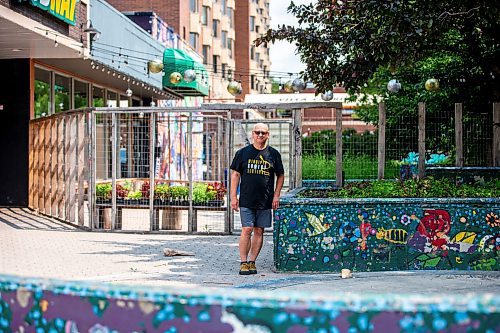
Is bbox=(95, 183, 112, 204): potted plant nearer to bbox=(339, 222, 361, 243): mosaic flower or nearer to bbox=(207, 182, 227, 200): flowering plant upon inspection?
bbox=(207, 182, 227, 200): flowering plant

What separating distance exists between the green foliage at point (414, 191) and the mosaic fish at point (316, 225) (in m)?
0.76

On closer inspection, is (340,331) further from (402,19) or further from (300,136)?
(300,136)

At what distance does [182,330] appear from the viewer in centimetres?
230

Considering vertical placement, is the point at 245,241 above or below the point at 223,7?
below

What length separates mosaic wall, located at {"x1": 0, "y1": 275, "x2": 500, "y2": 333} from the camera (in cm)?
209

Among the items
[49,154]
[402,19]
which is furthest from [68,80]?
[402,19]

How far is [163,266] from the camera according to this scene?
10242 mm

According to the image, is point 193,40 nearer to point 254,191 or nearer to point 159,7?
point 159,7

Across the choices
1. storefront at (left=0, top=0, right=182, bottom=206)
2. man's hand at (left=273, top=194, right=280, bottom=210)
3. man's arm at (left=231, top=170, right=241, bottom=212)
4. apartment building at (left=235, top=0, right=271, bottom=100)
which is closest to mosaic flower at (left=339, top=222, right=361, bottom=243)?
man's hand at (left=273, top=194, right=280, bottom=210)

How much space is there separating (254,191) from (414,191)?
2247 millimetres

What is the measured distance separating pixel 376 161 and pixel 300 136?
85.0 inches

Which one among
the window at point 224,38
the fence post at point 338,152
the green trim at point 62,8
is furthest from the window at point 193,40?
the fence post at point 338,152

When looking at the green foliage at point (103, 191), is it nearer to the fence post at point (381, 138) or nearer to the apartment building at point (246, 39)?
the fence post at point (381, 138)

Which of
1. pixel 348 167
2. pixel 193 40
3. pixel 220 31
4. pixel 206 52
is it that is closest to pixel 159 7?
pixel 193 40
